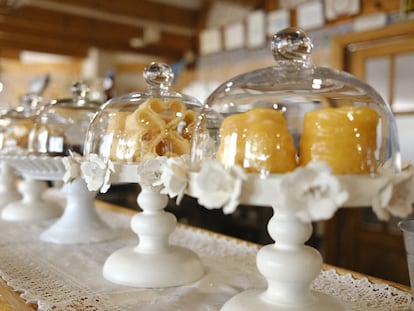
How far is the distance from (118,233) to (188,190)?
2.10 feet

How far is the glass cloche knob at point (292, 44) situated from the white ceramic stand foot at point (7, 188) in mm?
1148

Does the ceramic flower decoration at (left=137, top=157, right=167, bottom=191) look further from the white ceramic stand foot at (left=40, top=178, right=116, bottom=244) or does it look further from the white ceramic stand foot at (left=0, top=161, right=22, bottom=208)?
the white ceramic stand foot at (left=0, top=161, right=22, bottom=208)

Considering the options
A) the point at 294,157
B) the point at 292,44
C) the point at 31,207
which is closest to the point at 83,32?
the point at 31,207

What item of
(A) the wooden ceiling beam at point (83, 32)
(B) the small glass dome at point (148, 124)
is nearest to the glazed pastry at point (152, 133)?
(B) the small glass dome at point (148, 124)

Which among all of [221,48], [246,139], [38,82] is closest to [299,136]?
[246,139]

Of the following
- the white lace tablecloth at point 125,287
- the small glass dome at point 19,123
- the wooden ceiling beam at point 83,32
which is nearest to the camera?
the white lace tablecloth at point 125,287

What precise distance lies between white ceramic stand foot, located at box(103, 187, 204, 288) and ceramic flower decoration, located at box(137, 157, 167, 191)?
0.38ft

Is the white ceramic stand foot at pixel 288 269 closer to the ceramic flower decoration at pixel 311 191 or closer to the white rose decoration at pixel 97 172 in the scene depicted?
the ceramic flower decoration at pixel 311 191

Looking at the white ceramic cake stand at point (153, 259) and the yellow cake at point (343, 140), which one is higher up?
the yellow cake at point (343, 140)

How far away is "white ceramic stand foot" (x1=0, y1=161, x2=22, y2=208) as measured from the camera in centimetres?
149

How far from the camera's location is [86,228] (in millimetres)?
1075

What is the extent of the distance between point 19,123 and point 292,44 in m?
0.97

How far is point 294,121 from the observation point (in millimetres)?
551

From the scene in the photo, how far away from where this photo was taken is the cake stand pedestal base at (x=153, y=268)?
0.73 meters
